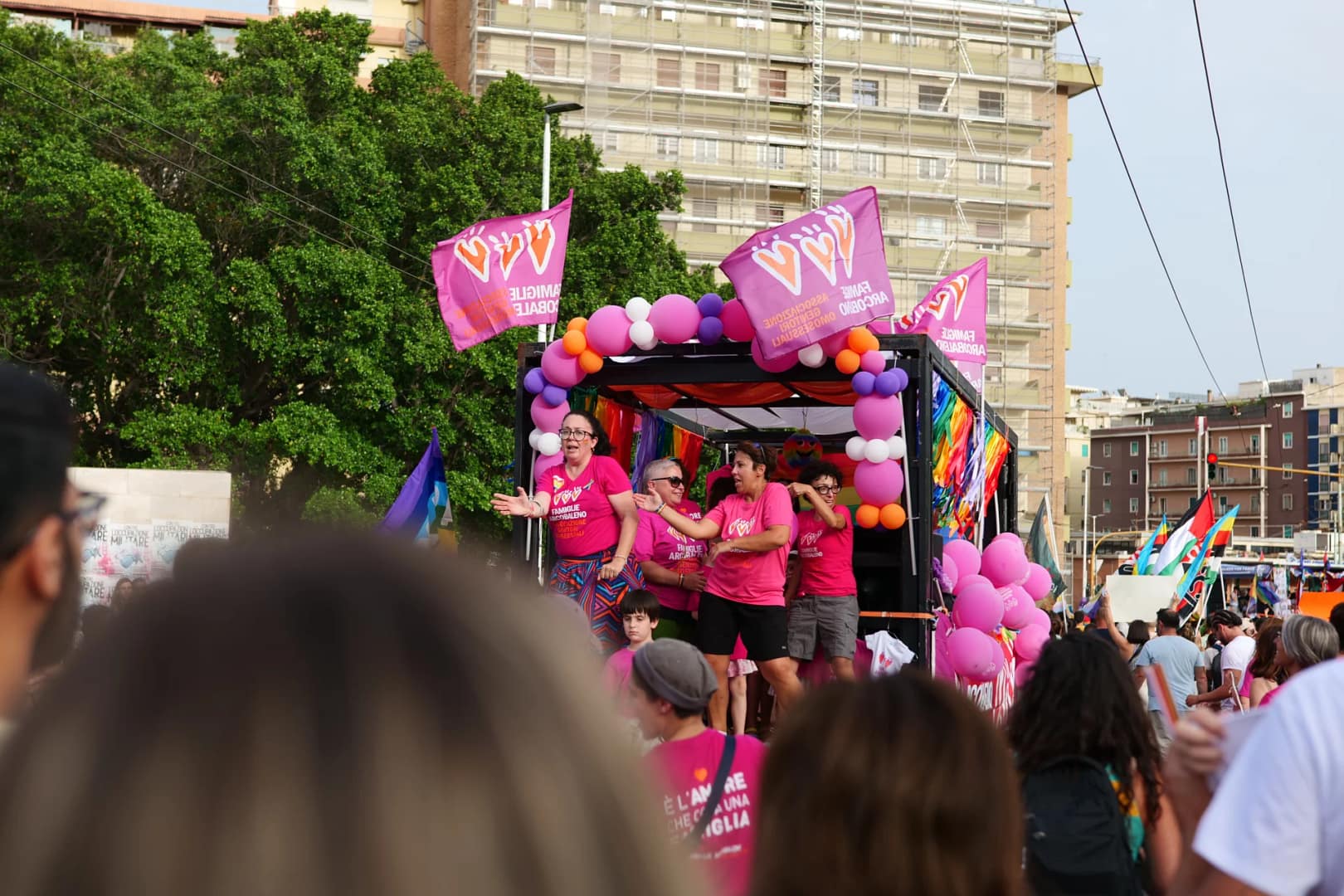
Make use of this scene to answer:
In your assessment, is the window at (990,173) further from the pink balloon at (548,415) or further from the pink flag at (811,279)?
the pink balloon at (548,415)

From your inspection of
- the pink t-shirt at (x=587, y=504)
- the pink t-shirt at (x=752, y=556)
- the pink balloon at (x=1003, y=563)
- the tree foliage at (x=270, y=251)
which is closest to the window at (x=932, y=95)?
the tree foliage at (x=270, y=251)

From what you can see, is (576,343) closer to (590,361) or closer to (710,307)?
(590,361)

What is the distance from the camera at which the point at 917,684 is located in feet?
6.87

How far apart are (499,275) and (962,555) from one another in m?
4.61

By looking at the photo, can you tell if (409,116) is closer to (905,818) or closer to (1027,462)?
(905,818)

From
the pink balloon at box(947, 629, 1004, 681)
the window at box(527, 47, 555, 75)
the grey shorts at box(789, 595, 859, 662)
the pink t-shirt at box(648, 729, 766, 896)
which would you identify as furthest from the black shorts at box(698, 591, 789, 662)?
the window at box(527, 47, 555, 75)

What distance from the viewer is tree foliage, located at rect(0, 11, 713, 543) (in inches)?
897

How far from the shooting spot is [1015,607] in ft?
38.4

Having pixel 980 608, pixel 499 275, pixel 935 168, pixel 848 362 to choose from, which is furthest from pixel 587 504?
pixel 935 168

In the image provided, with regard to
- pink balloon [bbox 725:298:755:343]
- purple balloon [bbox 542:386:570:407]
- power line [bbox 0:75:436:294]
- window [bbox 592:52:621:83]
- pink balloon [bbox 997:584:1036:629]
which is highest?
window [bbox 592:52:621:83]

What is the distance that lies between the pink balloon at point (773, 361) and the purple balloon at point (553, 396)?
1.46 meters

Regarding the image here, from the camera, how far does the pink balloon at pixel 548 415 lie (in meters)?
10.2

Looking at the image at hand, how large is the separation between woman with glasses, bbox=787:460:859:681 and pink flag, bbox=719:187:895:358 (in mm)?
1084

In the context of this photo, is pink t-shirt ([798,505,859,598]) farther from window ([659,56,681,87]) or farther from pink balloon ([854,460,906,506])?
window ([659,56,681,87])
